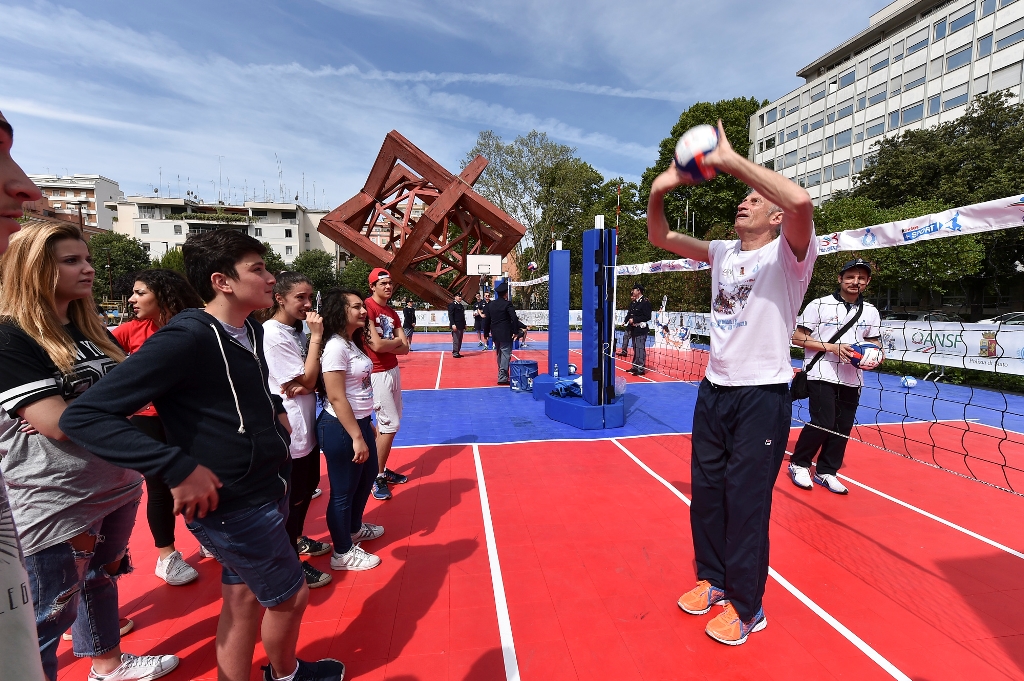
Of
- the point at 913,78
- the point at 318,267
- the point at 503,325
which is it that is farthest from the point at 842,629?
the point at 318,267

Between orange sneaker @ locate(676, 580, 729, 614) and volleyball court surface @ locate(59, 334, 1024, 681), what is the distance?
65mm

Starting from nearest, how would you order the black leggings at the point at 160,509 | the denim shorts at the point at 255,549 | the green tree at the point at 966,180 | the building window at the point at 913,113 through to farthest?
1. the denim shorts at the point at 255,549
2. the black leggings at the point at 160,509
3. the green tree at the point at 966,180
4. the building window at the point at 913,113

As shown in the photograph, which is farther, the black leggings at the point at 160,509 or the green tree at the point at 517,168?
the green tree at the point at 517,168

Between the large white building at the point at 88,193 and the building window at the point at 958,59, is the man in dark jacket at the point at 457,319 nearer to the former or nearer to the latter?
the building window at the point at 958,59

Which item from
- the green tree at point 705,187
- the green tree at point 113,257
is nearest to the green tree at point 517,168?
the green tree at point 705,187

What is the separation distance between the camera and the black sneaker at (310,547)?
335 centimetres

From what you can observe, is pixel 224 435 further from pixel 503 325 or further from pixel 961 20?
pixel 961 20

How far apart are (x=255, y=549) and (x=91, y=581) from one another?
1100 mm

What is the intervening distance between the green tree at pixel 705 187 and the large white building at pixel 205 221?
143 feet

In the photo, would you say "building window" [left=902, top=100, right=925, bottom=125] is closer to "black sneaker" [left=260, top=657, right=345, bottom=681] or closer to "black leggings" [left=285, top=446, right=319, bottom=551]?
"black leggings" [left=285, top=446, right=319, bottom=551]

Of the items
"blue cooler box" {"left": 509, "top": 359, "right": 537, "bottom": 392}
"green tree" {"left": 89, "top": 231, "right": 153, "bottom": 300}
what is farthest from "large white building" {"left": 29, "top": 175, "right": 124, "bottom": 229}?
"blue cooler box" {"left": 509, "top": 359, "right": 537, "bottom": 392}

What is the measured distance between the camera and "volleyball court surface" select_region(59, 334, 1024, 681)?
7.73 feet

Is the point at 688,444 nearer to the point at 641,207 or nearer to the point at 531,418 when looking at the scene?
the point at 531,418

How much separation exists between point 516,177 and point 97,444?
30140 mm
